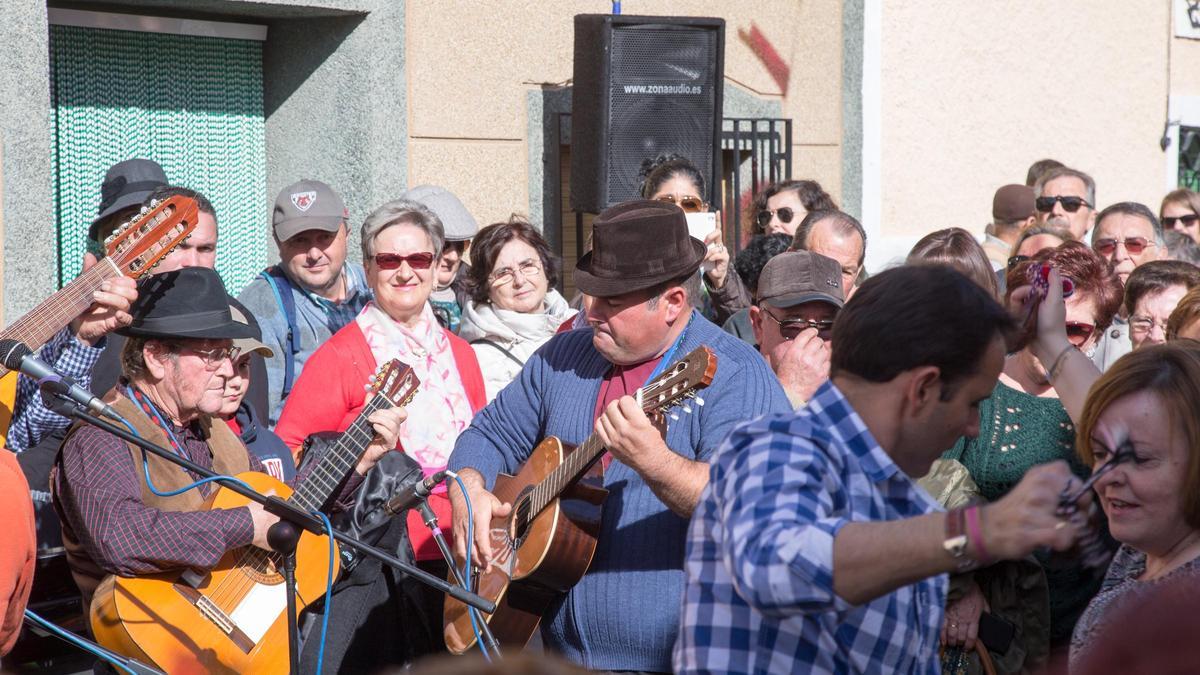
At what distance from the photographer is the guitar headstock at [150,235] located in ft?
14.4

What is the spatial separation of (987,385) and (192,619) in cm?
263

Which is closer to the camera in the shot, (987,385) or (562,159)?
(987,385)

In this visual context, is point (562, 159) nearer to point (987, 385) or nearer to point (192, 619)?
point (192, 619)

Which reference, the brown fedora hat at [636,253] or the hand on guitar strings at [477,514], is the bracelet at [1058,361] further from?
the hand on guitar strings at [477,514]

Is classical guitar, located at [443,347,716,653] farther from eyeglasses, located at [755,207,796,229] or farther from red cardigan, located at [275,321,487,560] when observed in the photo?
eyeglasses, located at [755,207,796,229]

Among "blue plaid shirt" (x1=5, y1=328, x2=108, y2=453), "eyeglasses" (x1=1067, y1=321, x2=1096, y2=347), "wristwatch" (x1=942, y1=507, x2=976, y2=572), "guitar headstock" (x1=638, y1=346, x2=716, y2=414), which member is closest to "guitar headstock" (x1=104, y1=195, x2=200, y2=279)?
"blue plaid shirt" (x1=5, y1=328, x2=108, y2=453)

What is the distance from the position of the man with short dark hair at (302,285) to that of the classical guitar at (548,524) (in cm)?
177

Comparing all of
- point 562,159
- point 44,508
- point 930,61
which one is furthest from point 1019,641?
point 930,61

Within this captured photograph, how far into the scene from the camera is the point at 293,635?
3.51 metres

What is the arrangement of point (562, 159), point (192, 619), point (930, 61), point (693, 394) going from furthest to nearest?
point (930, 61) → point (562, 159) → point (192, 619) → point (693, 394)

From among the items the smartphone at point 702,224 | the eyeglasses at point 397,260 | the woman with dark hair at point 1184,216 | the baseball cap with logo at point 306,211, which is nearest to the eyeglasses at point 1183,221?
the woman with dark hair at point 1184,216

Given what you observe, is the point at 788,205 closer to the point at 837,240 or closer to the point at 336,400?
the point at 837,240

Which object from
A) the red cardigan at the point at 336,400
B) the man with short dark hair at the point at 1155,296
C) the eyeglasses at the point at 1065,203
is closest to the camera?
the red cardigan at the point at 336,400

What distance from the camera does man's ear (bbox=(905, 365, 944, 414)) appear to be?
7.34 ft
